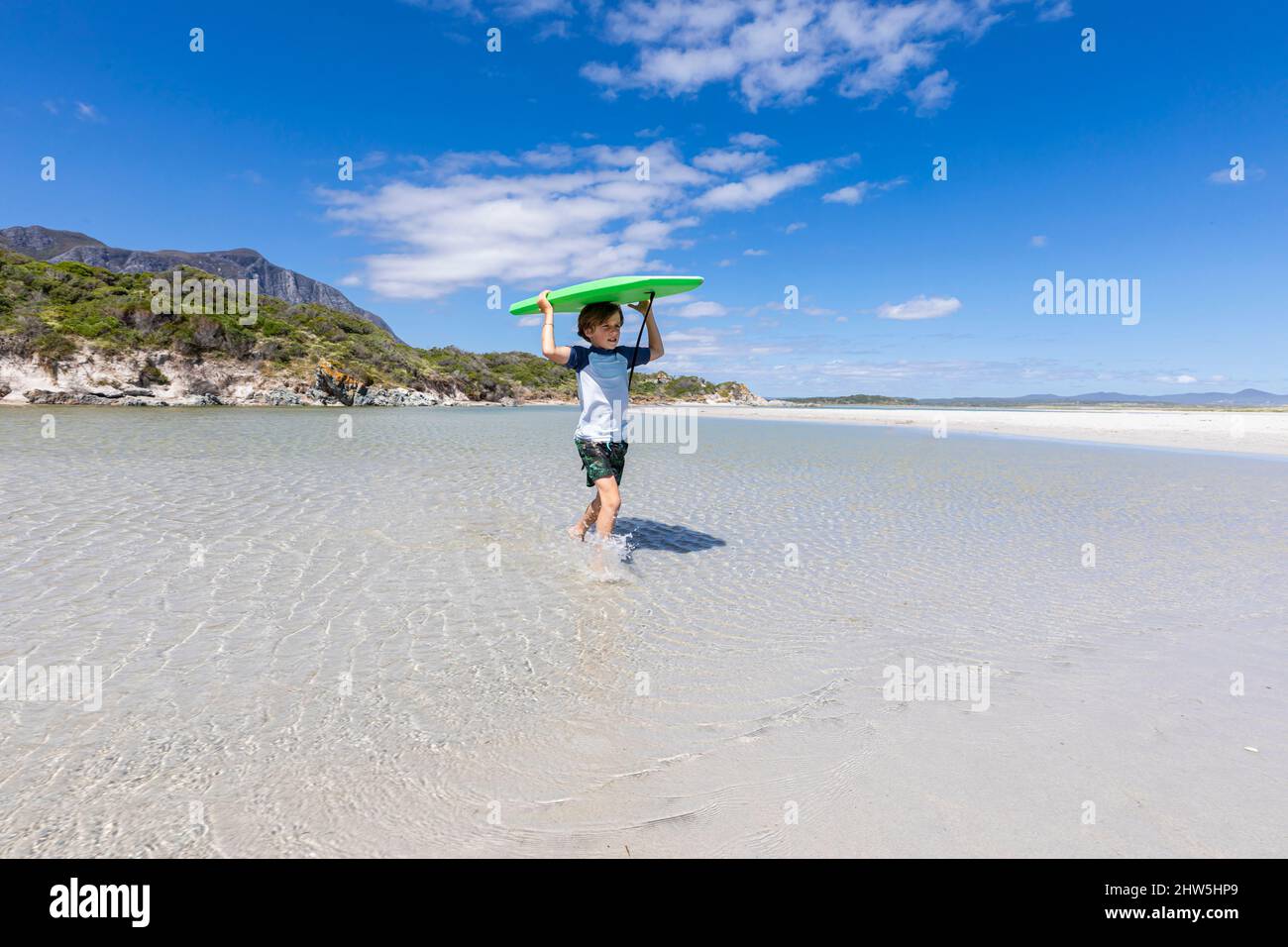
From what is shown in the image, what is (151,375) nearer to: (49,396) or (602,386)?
(49,396)

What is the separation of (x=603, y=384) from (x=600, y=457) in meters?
0.74

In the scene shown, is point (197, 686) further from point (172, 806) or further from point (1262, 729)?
point (1262, 729)

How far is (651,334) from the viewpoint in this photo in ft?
20.5

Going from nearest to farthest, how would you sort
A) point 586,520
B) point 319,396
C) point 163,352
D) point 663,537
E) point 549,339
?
1. point 549,339
2. point 586,520
3. point 663,537
4. point 163,352
5. point 319,396

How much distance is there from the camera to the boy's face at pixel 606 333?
19.8ft

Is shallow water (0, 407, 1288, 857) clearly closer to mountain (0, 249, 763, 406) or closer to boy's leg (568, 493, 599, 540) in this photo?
boy's leg (568, 493, 599, 540)

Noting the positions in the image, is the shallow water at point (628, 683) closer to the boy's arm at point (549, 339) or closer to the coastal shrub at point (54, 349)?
the boy's arm at point (549, 339)

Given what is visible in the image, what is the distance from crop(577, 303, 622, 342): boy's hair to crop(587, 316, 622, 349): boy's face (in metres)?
0.03

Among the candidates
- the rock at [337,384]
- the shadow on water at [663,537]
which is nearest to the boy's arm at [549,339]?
the shadow on water at [663,537]

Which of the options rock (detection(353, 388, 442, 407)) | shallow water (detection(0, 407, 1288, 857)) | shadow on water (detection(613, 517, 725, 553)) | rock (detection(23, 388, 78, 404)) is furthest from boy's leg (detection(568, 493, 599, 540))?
rock (detection(353, 388, 442, 407))

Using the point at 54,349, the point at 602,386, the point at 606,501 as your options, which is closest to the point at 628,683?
the point at 606,501

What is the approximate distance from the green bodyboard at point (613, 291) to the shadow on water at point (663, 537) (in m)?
2.93
